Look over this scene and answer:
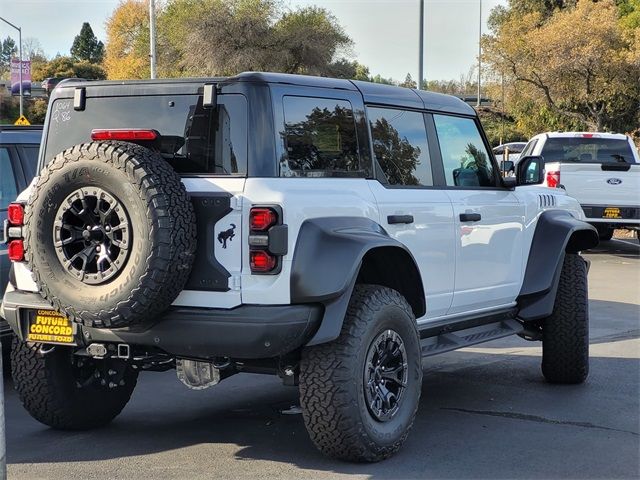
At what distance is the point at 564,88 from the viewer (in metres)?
37.7

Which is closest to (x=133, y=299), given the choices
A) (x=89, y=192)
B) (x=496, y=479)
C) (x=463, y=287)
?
(x=89, y=192)

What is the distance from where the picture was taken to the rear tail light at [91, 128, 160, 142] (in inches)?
187

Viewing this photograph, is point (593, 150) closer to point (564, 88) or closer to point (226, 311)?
point (226, 311)

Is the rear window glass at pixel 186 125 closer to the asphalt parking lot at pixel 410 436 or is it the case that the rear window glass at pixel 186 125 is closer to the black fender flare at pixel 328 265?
the black fender flare at pixel 328 265

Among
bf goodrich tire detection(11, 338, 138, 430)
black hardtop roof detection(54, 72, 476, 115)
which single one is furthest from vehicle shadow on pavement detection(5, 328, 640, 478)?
black hardtop roof detection(54, 72, 476, 115)

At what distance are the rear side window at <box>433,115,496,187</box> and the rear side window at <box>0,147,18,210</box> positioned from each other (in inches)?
129

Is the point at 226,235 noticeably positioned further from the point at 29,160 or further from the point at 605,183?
the point at 605,183

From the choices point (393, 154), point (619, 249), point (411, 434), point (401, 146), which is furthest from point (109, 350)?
point (619, 249)

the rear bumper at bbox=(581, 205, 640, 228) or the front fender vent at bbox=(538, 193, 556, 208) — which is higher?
the front fender vent at bbox=(538, 193, 556, 208)

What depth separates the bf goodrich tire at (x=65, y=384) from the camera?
5.39 m

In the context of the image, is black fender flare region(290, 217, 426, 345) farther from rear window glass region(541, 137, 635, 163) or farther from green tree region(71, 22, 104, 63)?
green tree region(71, 22, 104, 63)

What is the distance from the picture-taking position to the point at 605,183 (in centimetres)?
1570

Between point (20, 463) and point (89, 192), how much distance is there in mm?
1573

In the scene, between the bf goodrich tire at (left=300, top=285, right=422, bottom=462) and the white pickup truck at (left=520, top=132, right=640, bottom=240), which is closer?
the bf goodrich tire at (left=300, top=285, right=422, bottom=462)
